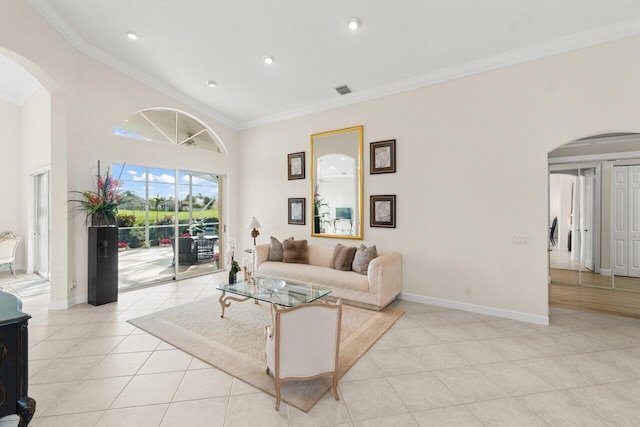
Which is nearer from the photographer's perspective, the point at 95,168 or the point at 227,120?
the point at 95,168

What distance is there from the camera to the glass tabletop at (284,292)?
306 cm

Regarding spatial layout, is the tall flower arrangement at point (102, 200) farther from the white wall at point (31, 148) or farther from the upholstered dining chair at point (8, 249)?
the upholstered dining chair at point (8, 249)

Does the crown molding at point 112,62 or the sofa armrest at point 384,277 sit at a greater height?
the crown molding at point 112,62

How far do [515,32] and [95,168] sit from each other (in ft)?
20.9

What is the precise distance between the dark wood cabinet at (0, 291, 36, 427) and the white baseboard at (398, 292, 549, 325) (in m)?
4.31

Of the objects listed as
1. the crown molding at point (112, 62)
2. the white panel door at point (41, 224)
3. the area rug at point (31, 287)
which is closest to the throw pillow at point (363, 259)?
the crown molding at point (112, 62)

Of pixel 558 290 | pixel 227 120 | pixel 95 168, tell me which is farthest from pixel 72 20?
pixel 558 290

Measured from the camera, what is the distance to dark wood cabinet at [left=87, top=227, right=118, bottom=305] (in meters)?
4.20

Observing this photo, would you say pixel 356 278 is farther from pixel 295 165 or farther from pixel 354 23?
pixel 354 23

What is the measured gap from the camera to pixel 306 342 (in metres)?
2.06

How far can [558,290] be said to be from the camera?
4805mm

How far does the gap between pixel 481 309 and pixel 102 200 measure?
19.5 ft

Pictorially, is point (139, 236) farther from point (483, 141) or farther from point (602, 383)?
point (602, 383)

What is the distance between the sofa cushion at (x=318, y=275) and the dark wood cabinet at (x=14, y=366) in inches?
112
